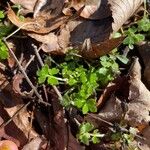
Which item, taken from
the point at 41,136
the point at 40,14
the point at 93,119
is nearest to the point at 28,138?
the point at 41,136

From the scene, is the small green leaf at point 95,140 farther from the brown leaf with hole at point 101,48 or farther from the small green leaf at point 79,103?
the brown leaf with hole at point 101,48

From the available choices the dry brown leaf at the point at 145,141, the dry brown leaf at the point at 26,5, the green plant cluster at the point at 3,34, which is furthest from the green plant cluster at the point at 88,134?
the dry brown leaf at the point at 26,5

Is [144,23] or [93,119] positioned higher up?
[144,23]

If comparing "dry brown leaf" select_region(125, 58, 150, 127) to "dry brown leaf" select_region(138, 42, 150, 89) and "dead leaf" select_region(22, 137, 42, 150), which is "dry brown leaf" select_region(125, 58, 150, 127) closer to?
"dry brown leaf" select_region(138, 42, 150, 89)

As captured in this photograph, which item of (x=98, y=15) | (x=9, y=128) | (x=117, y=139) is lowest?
(x=117, y=139)

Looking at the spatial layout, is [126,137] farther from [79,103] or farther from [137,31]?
[137,31]

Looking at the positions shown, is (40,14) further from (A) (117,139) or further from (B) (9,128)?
(A) (117,139)
